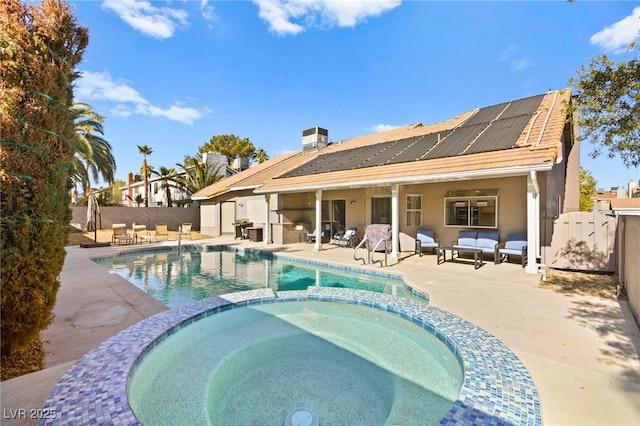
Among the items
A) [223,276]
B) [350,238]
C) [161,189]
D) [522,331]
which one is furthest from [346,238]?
[161,189]

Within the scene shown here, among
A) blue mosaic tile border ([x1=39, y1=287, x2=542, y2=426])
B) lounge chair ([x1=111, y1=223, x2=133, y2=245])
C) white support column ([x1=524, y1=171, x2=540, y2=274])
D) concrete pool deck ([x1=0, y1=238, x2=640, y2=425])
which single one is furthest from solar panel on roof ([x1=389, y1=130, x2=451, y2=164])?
lounge chair ([x1=111, y1=223, x2=133, y2=245])

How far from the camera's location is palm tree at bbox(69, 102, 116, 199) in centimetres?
2180

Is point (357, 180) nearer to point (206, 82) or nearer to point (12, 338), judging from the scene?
point (12, 338)

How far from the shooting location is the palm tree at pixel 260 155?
46.8 m

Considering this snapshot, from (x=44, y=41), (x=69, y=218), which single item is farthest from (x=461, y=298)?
(x=44, y=41)

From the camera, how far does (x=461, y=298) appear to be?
6.56 m

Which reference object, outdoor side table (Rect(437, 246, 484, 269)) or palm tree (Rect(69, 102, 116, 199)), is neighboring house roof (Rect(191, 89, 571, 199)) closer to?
outdoor side table (Rect(437, 246, 484, 269))

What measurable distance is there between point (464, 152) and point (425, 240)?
379 cm

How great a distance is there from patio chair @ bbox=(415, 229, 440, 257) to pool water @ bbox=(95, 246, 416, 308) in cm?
346

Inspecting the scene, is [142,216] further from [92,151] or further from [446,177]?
[446,177]

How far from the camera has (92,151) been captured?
76.0 feet

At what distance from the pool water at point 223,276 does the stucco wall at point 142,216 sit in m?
12.7

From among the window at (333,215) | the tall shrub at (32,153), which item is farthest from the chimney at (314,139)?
the tall shrub at (32,153)

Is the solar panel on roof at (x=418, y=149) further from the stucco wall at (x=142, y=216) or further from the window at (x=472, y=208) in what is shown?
the stucco wall at (x=142, y=216)
